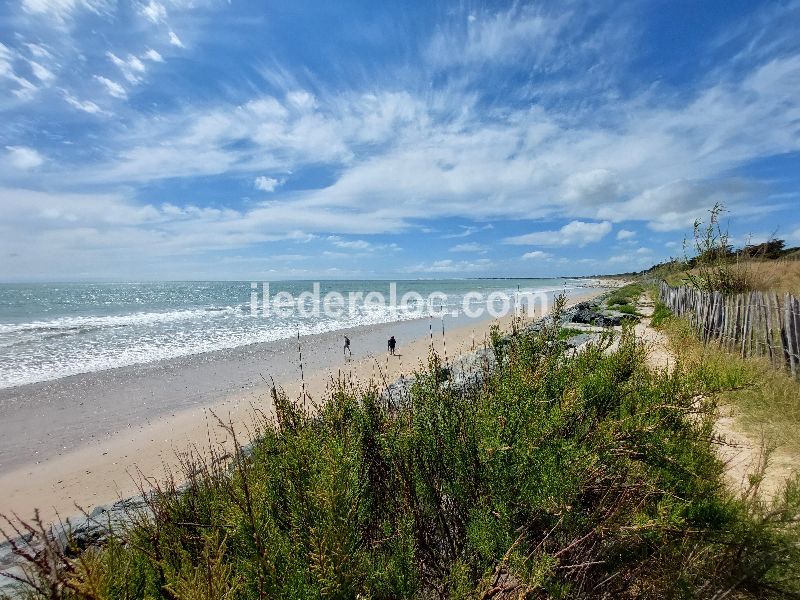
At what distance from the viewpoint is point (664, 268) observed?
37.0 m

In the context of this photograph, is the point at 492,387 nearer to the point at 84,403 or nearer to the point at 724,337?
the point at 724,337

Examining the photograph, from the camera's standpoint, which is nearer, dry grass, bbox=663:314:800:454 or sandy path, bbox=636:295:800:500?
sandy path, bbox=636:295:800:500

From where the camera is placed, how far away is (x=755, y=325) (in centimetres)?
888

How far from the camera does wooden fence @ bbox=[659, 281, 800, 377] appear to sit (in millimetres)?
7598

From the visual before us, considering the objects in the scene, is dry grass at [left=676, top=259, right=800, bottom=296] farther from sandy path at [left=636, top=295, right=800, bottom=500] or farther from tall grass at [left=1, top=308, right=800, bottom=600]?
tall grass at [left=1, top=308, right=800, bottom=600]

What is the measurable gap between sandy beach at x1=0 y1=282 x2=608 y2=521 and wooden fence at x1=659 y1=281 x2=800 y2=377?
5.37 m

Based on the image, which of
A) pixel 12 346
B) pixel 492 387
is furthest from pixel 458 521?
pixel 12 346

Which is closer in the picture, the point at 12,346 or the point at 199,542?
the point at 199,542

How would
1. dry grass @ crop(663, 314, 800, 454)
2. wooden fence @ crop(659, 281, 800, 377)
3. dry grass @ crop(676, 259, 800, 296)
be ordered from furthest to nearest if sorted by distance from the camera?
dry grass @ crop(676, 259, 800, 296) < wooden fence @ crop(659, 281, 800, 377) < dry grass @ crop(663, 314, 800, 454)

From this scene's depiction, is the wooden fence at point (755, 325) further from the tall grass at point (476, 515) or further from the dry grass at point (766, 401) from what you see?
the tall grass at point (476, 515)

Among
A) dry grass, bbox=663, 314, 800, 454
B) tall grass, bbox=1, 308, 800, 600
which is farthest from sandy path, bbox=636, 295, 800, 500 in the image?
tall grass, bbox=1, 308, 800, 600

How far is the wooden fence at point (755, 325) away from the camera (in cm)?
760

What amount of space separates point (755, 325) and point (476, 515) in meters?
9.61

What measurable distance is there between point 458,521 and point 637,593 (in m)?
1.09
